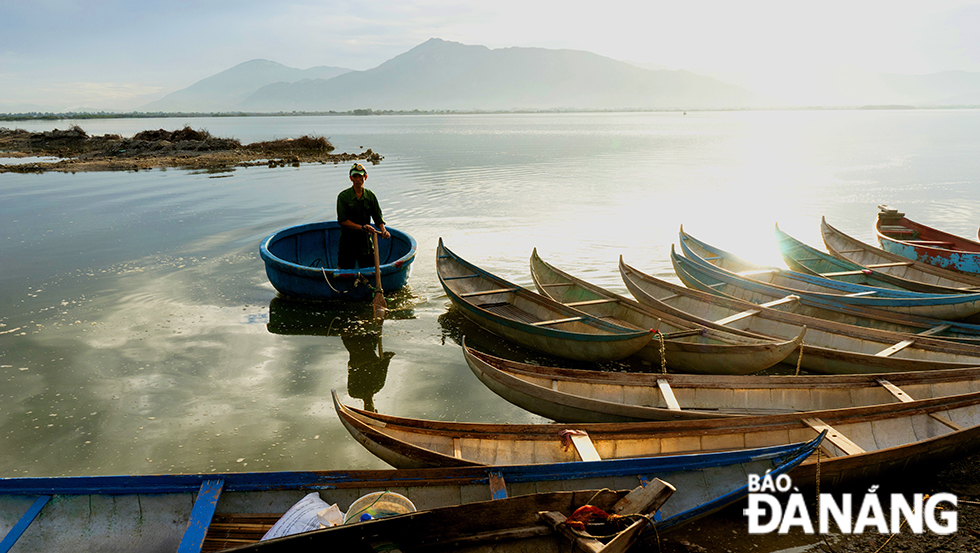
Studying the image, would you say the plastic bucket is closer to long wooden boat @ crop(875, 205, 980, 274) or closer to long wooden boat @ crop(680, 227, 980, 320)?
long wooden boat @ crop(680, 227, 980, 320)

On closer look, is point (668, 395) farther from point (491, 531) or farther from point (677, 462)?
point (491, 531)

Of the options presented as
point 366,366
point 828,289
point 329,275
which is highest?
point 329,275

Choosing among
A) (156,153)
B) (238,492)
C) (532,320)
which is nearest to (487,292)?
(532,320)

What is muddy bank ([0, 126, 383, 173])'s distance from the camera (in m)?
38.5

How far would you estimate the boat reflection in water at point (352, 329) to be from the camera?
356 inches

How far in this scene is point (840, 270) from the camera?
12289 mm

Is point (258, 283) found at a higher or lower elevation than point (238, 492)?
higher

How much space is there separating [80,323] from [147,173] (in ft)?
94.5

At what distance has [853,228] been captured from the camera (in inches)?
Result: 786

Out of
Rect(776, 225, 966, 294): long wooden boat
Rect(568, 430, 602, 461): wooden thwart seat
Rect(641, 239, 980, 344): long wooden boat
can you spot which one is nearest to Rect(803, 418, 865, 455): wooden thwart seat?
Rect(568, 430, 602, 461): wooden thwart seat

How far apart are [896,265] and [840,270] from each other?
1394 mm

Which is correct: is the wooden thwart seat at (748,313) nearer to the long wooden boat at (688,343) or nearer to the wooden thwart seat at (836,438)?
the long wooden boat at (688,343)

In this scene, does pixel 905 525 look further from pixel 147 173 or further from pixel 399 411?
pixel 147 173

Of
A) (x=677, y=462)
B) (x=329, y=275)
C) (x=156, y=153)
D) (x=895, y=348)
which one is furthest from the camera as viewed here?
(x=156, y=153)
